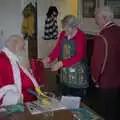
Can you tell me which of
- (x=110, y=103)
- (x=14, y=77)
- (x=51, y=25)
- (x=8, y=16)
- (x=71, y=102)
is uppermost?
(x=8, y=16)

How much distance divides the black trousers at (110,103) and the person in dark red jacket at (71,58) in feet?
1.01

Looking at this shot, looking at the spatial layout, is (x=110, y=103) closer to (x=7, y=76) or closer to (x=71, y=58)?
(x=71, y=58)

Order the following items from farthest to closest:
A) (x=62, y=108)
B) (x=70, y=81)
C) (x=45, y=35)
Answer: (x=45, y=35)
(x=70, y=81)
(x=62, y=108)

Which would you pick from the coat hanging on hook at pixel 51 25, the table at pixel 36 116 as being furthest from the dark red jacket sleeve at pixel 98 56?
the coat hanging on hook at pixel 51 25

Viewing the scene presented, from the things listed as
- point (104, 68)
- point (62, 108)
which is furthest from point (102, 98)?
point (62, 108)

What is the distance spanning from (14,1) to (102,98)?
3.36 metres

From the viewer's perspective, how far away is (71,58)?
298 centimetres

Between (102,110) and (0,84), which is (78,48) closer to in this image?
(102,110)

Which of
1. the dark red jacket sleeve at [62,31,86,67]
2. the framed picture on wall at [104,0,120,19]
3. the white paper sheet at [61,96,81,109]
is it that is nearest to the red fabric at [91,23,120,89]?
the dark red jacket sleeve at [62,31,86,67]

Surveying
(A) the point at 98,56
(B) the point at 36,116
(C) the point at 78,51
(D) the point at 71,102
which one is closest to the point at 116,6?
(C) the point at 78,51

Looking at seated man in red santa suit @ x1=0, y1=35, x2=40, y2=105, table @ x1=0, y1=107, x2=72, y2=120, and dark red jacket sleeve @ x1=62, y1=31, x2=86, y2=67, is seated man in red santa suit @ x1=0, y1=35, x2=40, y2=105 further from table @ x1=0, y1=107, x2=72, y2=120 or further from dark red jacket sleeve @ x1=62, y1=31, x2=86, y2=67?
dark red jacket sleeve @ x1=62, y1=31, x2=86, y2=67

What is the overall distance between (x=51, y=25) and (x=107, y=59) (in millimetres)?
4133

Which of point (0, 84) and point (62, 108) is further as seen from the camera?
point (0, 84)

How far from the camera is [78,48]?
2.97 m
